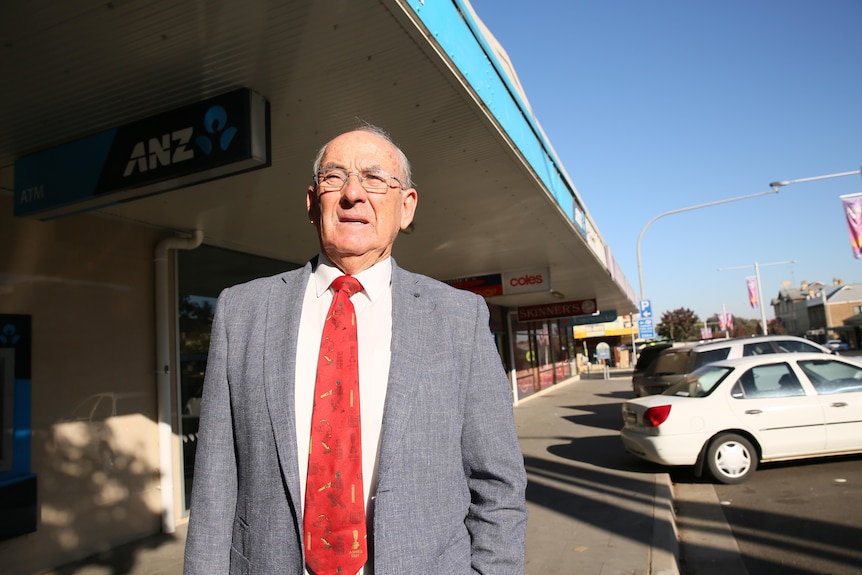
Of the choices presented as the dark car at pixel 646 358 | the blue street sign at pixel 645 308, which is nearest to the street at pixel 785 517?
the dark car at pixel 646 358

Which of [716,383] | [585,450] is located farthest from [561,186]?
[585,450]

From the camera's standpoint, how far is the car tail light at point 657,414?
7.45m

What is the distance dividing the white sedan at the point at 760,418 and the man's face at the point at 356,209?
6.70m

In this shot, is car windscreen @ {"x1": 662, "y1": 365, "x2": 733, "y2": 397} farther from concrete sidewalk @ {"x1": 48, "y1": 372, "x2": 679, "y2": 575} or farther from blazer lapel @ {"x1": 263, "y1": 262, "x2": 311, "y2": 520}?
blazer lapel @ {"x1": 263, "y1": 262, "x2": 311, "y2": 520}

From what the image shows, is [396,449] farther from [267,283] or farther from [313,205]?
[313,205]

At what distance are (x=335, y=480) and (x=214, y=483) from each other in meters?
0.37

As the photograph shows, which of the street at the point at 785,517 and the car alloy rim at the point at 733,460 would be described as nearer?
the street at the point at 785,517

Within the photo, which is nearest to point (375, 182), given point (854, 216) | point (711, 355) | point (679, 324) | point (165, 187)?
point (165, 187)

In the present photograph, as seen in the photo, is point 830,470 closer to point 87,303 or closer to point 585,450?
point 585,450

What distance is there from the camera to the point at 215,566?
1535 millimetres

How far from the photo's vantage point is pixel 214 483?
61.6 inches

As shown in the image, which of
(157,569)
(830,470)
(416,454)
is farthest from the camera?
(830,470)

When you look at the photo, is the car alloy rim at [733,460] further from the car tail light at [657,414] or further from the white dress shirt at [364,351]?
the white dress shirt at [364,351]

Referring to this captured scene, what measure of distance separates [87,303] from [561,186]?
5.46m
